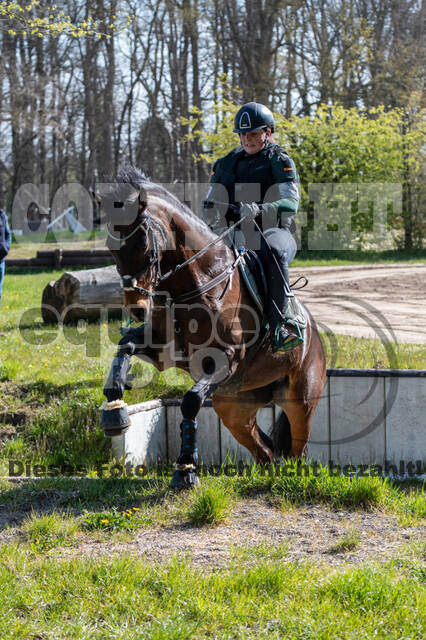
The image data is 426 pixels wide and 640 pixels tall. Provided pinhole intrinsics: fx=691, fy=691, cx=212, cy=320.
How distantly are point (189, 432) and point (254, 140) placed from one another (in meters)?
2.39

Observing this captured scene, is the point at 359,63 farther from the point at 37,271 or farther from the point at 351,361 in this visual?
the point at 351,361

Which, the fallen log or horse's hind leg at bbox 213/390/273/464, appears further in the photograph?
the fallen log

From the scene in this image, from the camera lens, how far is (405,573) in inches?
152

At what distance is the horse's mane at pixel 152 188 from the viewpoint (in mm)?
4430

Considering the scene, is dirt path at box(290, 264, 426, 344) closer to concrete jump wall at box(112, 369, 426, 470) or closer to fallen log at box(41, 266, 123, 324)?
concrete jump wall at box(112, 369, 426, 470)

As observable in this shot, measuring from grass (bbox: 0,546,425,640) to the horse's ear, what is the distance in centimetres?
212

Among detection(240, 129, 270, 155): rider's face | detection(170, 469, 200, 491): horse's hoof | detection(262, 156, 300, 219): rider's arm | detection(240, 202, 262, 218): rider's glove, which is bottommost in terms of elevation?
detection(170, 469, 200, 491): horse's hoof

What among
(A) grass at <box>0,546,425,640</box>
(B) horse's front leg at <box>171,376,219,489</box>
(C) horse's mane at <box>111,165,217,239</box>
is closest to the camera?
(A) grass at <box>0,546,425,640</box>

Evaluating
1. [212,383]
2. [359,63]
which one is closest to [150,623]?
[212,383]

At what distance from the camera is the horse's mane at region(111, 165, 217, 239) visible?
14.5 feet

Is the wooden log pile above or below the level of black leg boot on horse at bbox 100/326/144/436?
above

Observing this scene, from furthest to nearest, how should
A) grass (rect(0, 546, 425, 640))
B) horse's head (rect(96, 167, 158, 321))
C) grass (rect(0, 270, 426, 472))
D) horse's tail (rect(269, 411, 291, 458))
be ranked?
1. grass (rect(0, 270, 426, 472))
2. horse's tail (rect(269, 411, 291, 458))
3. horse's head (rect(96, 167, 158, 321))
4. grass (rect(0, 546, 425, 640))

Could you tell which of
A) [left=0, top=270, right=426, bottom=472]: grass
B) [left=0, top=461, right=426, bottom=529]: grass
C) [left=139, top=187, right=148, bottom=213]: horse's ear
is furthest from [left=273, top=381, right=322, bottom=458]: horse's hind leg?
[left=139, top=187, right=148, bottom=213]: horse's ear

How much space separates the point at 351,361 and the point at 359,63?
24811mm
